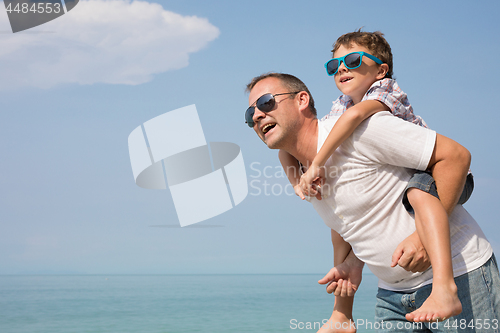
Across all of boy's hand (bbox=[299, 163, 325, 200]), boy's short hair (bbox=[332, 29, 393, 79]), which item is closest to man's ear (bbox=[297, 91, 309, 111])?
boy's hand (bbox=[299, 163, 325, 200])

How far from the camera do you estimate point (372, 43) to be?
9.81 feet

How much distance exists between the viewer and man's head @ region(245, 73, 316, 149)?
8.04ft

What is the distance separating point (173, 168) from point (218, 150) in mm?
1146

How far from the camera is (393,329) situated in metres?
2.52

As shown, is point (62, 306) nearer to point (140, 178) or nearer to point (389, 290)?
point (140, 178)

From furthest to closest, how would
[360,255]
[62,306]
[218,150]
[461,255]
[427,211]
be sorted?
[62,306], [218,150], [360,255], [461,255], [427,211]

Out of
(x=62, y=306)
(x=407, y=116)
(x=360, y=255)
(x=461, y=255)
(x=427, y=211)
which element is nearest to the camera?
(x=427, y=211)

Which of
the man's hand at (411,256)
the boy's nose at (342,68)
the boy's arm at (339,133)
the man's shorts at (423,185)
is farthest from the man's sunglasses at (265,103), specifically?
the man's hand at (411,256)

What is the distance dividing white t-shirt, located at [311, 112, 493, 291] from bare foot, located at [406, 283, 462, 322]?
0.29 meters

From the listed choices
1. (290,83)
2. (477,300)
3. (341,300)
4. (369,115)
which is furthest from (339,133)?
(341,300)

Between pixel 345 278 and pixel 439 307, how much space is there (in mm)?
934

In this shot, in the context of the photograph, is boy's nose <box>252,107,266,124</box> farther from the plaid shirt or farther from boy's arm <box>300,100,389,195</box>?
the plaid shirt

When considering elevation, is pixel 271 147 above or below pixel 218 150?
above

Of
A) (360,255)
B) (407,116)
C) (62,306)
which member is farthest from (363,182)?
(62,306)
